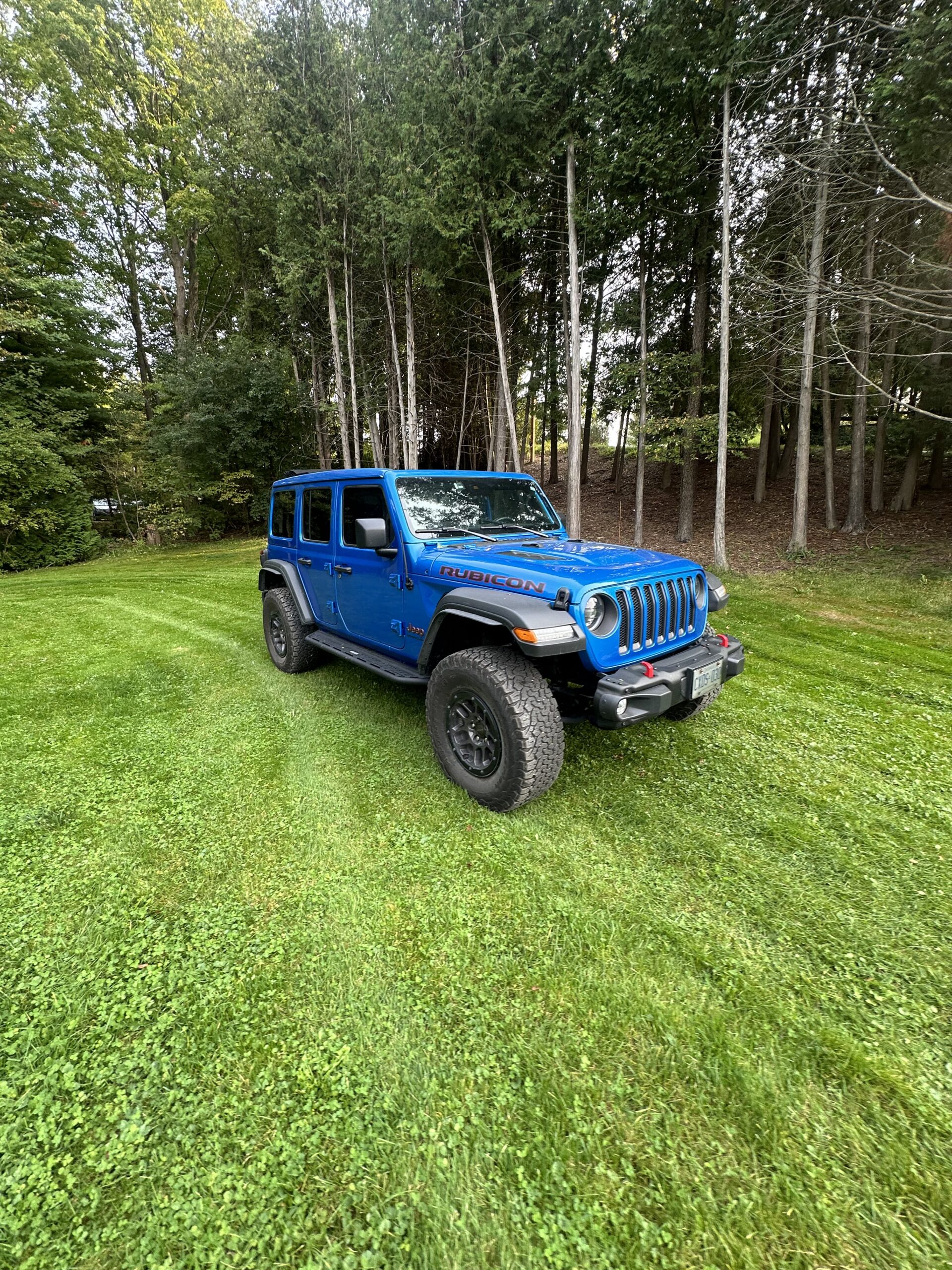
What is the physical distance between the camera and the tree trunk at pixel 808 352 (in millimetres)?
8352

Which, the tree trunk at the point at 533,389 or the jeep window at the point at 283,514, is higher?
the tree trunk at the point at 533,389

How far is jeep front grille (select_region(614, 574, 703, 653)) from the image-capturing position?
102 inches

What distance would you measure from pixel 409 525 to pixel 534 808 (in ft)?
6.19

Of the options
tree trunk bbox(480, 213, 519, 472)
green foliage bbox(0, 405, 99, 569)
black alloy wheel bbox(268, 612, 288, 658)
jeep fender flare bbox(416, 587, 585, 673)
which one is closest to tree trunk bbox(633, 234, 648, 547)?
tree trunk bbox(480, 213, 519, 472)

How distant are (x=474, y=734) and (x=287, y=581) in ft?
9.05

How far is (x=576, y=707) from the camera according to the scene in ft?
9.59

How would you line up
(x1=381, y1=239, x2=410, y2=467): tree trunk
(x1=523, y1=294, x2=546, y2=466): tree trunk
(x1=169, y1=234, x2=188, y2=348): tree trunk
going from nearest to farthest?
(x1=381, y1=239, x2=410, y2=467): tree trunk, (x1=523, y1=294, x2=546, y2=466): tree trunk, (x1=169, y1=234, x2=188, y2=348): tree trunk

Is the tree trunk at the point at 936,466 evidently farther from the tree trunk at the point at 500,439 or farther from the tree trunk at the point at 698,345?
the tree trunk at the point at 500,439

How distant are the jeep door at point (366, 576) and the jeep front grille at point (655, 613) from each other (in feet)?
4.78

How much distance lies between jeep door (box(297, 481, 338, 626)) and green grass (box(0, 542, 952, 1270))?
1.27 m

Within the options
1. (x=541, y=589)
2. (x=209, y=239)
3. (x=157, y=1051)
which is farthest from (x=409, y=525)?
(x=209, y=239)

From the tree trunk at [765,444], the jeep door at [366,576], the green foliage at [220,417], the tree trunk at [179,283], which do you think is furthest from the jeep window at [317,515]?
the tree trunk at [179,283]

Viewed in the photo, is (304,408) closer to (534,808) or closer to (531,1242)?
(534,808)

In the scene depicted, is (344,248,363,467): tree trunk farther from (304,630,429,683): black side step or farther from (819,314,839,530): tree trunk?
(304,630,429,683): black side step
